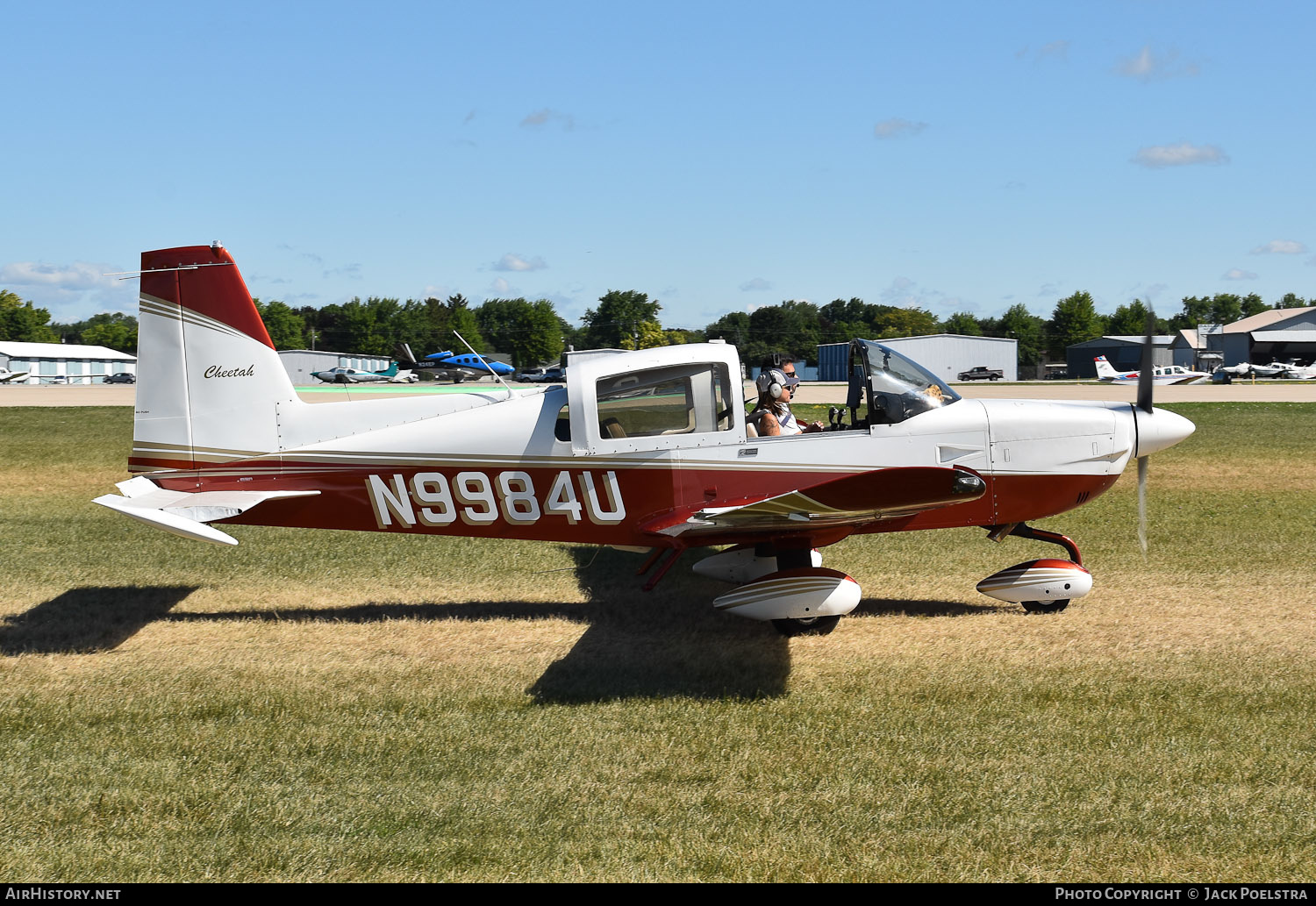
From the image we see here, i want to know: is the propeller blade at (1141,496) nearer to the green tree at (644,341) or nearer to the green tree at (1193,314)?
the green tree at (644,341)

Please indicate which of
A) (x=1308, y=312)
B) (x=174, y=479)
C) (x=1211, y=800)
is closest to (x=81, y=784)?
(x=174, y=479)

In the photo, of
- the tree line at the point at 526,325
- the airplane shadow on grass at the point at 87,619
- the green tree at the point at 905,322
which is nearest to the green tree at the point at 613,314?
the tree line at the point at 526,325

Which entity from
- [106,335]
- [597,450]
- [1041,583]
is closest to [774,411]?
[597,450]

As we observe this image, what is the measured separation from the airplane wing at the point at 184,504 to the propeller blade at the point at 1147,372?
6.50 metres

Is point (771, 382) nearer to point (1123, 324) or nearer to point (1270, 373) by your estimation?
point (1270, 373)

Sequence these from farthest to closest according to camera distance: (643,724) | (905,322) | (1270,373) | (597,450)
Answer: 1. (905,322)
2. (1270,373)
3. (597,450)
4. (643,724)

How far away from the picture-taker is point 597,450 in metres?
7.46

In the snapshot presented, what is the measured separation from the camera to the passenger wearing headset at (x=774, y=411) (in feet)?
25.5

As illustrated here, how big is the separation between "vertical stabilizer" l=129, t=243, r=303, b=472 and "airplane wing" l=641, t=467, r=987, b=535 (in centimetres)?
353

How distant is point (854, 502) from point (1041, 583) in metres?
2.47

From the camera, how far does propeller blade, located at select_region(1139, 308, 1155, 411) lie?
25.0ft

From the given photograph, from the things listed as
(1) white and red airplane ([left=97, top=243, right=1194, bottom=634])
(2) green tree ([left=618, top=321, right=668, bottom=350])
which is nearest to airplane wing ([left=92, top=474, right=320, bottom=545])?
(1) white and red airplane ([left=97, top=243, right=1194, bottom=634])

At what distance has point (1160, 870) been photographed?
409cm

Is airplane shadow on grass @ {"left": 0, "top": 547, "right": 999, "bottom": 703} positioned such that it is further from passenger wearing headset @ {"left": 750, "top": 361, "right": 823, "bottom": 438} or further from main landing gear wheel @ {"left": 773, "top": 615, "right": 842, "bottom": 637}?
passenger wearing headset @ {"left": 750, "top": 361, "right": 823, "bottom": 438}
